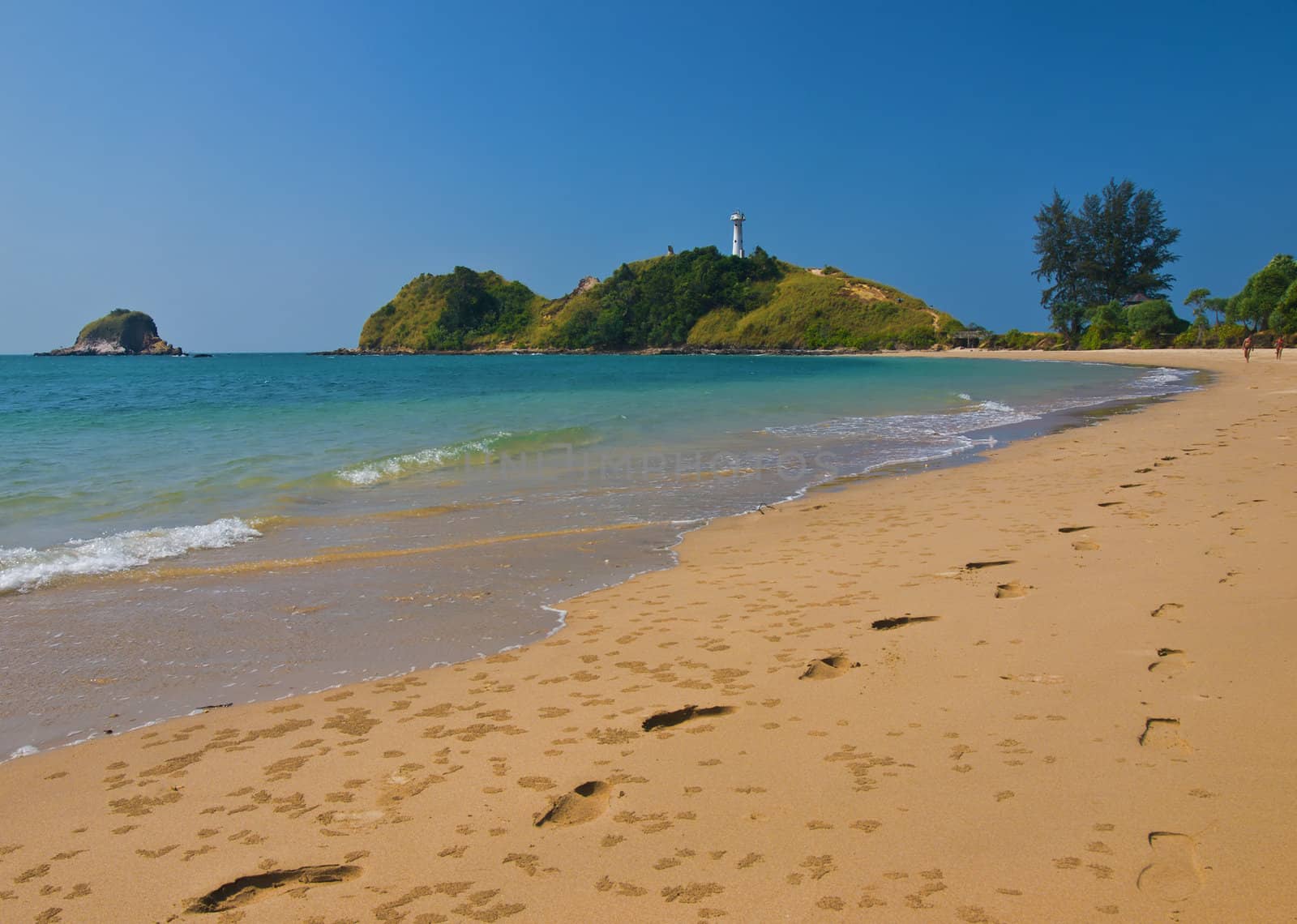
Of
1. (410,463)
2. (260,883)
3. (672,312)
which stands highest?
(672,312)

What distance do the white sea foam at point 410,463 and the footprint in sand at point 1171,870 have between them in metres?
11.5

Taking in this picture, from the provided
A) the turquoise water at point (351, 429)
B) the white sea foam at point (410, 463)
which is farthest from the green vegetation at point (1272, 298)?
the white sea foam at point (410, 463)

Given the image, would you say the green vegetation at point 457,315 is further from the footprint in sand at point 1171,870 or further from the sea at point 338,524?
the footprint in sand at point 1171,870

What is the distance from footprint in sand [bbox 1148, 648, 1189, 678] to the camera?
3.88 m

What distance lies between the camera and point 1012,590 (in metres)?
5.53

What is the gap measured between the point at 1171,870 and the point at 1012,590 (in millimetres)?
3301

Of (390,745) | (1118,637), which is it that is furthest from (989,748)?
(390,745)

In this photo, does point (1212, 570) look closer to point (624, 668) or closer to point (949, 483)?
point (624, 668)

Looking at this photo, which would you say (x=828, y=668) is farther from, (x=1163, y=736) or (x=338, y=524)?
(x=338, y=524)

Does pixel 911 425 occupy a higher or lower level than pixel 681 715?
higher

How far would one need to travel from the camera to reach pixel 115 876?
2.73 meters

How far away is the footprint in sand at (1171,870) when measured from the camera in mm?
2307

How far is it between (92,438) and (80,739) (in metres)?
18.3

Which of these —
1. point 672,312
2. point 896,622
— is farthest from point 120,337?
point 896,622
